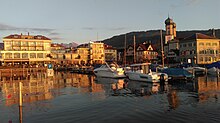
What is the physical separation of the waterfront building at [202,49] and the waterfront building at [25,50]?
203ft

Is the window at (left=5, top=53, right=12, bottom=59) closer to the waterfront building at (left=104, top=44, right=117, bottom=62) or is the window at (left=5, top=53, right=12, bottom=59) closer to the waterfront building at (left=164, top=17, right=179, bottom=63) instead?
the waterfront building at (left=104, top=44, right=117, bottom=62)

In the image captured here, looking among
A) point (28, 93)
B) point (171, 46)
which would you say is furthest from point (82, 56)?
point (28, 93)

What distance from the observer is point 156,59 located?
4454 inches

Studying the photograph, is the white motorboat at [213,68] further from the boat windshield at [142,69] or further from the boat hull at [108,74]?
the boat hull at [108,74]

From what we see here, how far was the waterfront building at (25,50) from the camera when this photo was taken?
101 meters

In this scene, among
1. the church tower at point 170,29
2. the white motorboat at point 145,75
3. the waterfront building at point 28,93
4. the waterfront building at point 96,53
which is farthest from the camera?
the church tower at point 170,29

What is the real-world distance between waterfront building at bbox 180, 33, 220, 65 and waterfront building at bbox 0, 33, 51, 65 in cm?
6173

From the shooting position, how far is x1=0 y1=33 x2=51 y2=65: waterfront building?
10069cm

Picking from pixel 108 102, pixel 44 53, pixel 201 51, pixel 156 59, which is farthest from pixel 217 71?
pixel 44 53

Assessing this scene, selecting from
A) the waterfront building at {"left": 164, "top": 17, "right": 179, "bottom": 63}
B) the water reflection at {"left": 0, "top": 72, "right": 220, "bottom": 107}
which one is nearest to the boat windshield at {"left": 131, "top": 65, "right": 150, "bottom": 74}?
the water reflection at {"left": 0, "top": 72, "right": 220, "bottom": 107}

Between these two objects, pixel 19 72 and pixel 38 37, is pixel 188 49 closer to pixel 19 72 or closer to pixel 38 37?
pixel 19 72

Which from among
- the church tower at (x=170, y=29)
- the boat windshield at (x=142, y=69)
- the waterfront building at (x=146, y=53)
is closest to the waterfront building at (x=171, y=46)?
the church tower at (x=170, y=29)

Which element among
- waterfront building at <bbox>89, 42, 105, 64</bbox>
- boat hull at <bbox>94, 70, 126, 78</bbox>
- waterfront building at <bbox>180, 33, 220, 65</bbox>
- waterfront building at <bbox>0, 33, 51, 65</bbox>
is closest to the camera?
boat hull at <bbox>94, 70, 126, 78</bbox>

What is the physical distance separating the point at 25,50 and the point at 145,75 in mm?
73955
